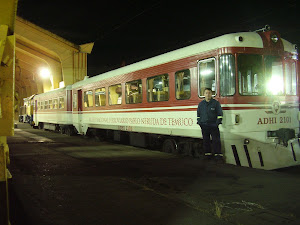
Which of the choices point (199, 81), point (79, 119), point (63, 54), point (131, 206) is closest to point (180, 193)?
point (131, 206)

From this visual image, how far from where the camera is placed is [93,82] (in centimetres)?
1501

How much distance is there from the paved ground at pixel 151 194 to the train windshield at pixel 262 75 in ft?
6.50

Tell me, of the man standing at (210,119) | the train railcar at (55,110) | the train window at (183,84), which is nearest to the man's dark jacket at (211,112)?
the man standing at (210,119)

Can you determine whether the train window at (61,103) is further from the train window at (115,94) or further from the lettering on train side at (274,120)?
the lettering on train side at (274,120)

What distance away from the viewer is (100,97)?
557 inches

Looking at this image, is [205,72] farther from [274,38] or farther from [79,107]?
[79,107]

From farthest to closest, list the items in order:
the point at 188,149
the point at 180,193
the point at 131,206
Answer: the point at 188,149 → the point at 180,193 → the point at 131,206

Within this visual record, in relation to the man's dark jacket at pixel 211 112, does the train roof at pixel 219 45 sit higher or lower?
higher

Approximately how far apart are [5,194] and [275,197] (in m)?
3.98

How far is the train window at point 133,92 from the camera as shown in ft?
35.8

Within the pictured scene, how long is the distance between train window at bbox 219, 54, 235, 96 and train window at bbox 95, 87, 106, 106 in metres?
7.08

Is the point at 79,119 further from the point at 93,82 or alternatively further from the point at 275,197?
the point at 275,197

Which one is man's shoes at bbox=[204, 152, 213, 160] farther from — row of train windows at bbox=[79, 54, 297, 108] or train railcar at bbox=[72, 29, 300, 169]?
row of train windows at bbox=[79, 54, 297, 108]

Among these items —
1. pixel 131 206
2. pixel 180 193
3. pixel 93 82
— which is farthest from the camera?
pixel 93 82
